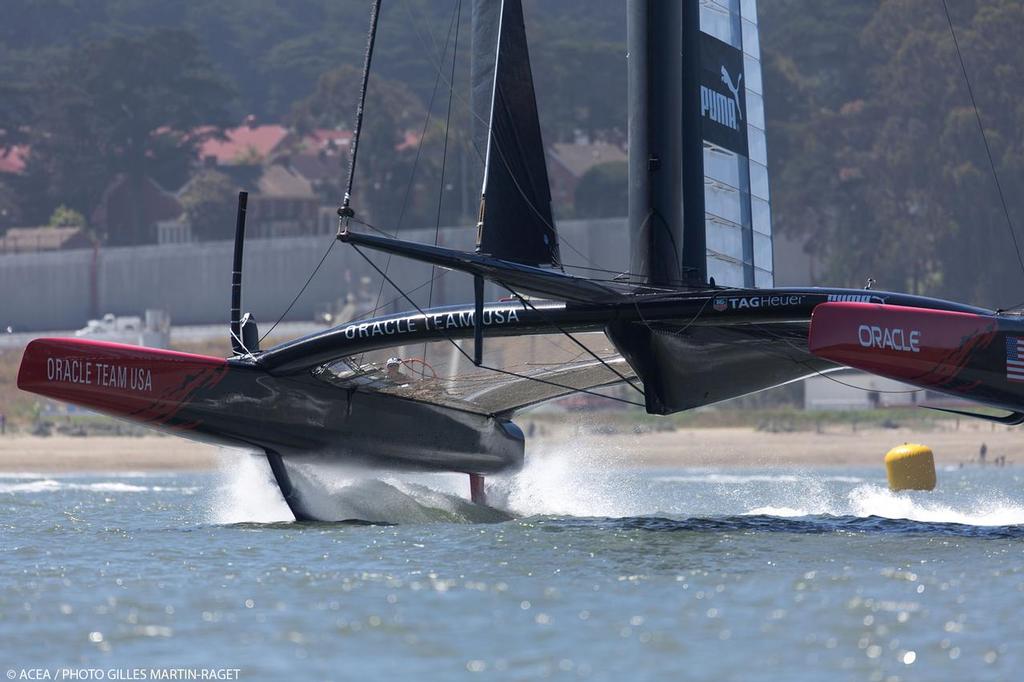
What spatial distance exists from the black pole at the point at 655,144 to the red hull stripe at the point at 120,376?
10.3 feet

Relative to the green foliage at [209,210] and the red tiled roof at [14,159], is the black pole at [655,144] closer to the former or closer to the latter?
the green foliage at [209,210]

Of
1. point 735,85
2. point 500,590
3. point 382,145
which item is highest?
point 382,145

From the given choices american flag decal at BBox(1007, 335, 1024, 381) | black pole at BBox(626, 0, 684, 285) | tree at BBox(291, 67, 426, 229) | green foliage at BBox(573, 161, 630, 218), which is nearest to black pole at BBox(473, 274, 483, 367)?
black pole at BBox(626, 0, 684, 285)

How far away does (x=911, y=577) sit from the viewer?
9.47m

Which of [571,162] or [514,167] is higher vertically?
[571,162]

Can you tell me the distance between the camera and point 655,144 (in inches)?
457

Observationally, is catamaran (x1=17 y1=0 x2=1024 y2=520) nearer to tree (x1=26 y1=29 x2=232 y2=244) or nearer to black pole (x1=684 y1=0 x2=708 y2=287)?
black pole (x1=684 y1=0 x2=708 y2=287)

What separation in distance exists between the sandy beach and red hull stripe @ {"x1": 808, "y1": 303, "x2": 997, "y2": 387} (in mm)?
17654

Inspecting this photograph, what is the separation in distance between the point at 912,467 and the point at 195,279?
117 feet

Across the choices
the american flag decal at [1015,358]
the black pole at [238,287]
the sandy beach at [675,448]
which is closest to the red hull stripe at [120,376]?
the black pole at [238,287]

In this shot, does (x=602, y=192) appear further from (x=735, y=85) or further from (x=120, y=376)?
(x=120, y=376)

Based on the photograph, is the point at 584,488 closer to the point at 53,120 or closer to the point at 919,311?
the point at 919,311

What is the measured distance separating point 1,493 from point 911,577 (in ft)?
41.8

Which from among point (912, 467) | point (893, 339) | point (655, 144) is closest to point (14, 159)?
point (912, 467)
